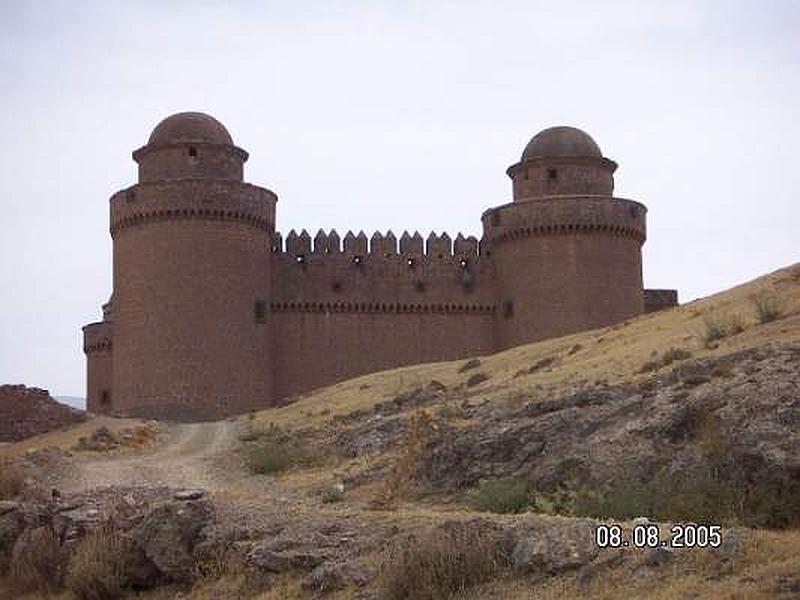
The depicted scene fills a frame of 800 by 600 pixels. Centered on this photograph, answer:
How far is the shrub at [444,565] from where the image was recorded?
9.88 metres

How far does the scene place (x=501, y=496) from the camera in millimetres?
12922

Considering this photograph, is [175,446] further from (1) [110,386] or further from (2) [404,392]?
(1) [110,386]

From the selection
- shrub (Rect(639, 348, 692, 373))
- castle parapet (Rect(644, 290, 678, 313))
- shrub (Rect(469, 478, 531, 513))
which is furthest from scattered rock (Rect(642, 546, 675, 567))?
castle parapet (Rect(644, 290, 678, 313))

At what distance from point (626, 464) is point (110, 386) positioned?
30.3m

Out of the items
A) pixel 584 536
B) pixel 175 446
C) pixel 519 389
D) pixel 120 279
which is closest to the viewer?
pixel 584 536

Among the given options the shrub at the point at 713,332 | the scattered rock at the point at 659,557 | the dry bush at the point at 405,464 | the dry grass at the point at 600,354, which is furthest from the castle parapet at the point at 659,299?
the scattered rock at the point at 659,557

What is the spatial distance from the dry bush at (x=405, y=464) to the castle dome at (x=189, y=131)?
792 inches

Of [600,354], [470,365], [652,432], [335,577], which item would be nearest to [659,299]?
[470,365]

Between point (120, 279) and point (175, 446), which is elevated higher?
point (120, 279)

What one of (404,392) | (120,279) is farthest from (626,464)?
(120,279)

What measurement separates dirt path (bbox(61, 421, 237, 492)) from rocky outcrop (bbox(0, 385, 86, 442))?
3.84m

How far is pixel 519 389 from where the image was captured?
1970 centimetres

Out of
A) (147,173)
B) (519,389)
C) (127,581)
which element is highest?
(147,173)

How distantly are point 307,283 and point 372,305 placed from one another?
6.57ft
